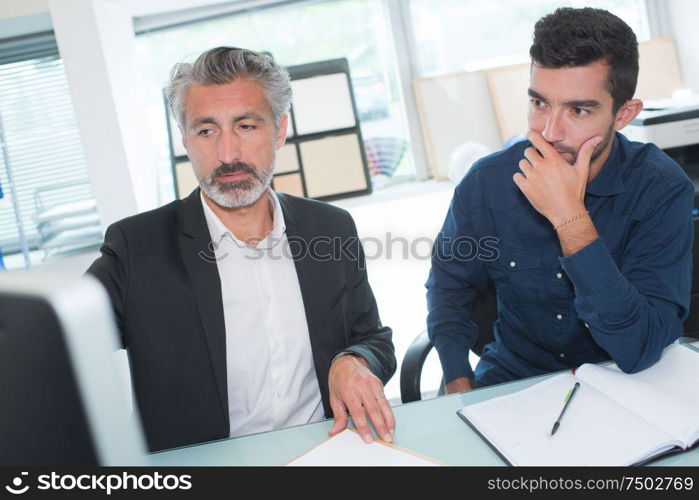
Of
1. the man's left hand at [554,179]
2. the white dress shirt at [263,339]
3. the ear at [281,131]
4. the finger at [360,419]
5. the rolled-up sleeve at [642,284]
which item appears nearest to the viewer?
the finger at [360,419]

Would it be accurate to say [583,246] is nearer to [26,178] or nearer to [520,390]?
[520,390]

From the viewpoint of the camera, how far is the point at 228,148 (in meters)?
1.53

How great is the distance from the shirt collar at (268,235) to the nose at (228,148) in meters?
0.12

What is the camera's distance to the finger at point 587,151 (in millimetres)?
1420

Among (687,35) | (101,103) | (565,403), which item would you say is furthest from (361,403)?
(687,35)

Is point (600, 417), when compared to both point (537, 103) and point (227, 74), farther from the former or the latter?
point (227, 74)

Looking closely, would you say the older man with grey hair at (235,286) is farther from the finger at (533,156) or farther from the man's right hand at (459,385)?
the finger at (533,156)

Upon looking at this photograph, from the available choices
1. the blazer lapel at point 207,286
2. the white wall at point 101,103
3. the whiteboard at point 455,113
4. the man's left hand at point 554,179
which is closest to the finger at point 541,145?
the man's left hand at point 554,179

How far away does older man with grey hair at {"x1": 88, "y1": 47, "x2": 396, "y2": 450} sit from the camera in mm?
1385

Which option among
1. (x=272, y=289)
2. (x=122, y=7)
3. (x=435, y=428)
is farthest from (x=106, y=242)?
(x=122, y=7)

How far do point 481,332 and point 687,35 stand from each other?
2.81 metres

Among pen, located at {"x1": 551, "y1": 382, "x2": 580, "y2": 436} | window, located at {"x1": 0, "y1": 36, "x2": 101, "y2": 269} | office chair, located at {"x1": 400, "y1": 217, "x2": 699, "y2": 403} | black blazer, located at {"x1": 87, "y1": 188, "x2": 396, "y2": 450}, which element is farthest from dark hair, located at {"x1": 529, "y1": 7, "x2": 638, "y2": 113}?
window, located at {"x1": 0, "y1": 36, "x2": 101, "y2": 269}
